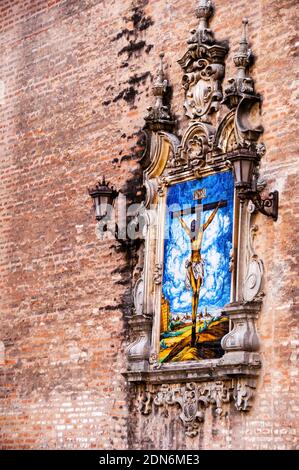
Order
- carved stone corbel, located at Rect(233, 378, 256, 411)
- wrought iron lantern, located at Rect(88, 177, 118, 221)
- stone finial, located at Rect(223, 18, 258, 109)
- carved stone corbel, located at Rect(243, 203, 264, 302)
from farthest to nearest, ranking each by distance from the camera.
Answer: wrought iron lantern, located at Rect(88, 177, 118, 221) → stone finial, located at Rect(223, 18, 258, 109) → carved stone corbel, located at Rect(243, 203, 264, 302) → carved stone corbel, located at Rect(233, 378, 256, 411)

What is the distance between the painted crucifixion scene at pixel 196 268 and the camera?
43.7 ft

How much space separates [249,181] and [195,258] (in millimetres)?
1302

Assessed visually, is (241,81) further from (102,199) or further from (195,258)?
(102,199)

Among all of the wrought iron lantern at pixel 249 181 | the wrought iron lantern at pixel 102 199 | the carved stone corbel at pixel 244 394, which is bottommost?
the carved stone corbel at pixel 244 394

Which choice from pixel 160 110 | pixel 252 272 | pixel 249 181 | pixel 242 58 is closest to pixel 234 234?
pixel 252 272

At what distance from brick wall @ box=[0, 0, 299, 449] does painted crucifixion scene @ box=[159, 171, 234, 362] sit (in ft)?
2.00

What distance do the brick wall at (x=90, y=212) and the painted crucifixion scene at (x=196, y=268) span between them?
61 cm

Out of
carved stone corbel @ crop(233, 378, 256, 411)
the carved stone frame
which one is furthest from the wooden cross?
carved stone corbel @ crop(233, 378, 256, 411)

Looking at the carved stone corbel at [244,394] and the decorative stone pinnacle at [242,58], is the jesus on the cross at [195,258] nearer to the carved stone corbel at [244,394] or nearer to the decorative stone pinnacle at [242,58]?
the carved stone corbel at [244,394]

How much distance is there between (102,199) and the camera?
49.8 ft

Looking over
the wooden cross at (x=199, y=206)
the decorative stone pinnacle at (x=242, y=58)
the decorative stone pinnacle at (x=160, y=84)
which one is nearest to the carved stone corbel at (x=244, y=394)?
the wooden cross at (x=199, y=206)

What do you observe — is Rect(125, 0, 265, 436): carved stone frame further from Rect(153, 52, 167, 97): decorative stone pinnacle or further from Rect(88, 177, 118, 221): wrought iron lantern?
Rect(88, 177, 118, 221): wrought iron lantern

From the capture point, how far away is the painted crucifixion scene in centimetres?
1332

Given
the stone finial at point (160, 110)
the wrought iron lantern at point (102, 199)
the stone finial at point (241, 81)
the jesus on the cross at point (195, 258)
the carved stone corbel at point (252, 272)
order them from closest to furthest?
the carved stone corbel at point (252, 272)
the stone finial at point (241, 81)
the jesus on the cross at point (195, 258)
the stone finial at point (160, 110)
the wrought iron lantern at point (102, 199)
